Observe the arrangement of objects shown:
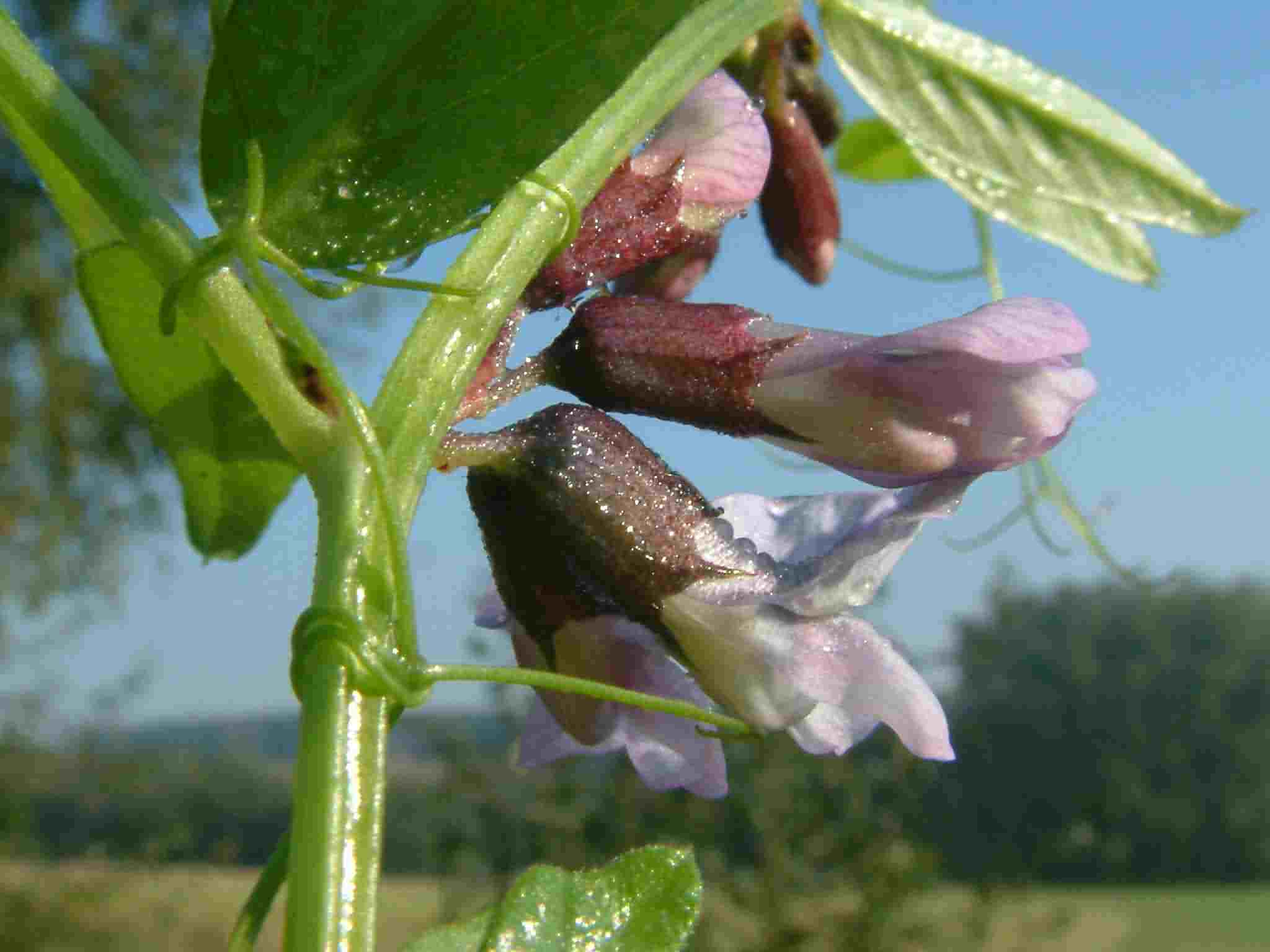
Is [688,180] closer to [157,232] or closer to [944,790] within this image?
[157,232]

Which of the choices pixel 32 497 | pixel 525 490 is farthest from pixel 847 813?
pixel 525 490

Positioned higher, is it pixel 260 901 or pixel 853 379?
pixel 853 379

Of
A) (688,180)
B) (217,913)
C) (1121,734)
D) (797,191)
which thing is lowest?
(688,180)

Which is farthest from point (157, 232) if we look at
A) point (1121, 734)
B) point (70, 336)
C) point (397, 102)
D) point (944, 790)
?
point (1121, 734)

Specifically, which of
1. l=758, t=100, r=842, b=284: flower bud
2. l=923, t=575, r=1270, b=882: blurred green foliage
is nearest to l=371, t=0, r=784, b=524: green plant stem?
l=758, t=100, r=842, b=284: flower bud

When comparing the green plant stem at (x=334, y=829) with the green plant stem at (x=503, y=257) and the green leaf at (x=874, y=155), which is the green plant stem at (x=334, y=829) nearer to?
the green plant stem at (x=503, y=257)

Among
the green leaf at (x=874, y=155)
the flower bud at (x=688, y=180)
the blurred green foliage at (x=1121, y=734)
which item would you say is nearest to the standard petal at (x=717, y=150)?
the flower bud at (x=688, y=180)

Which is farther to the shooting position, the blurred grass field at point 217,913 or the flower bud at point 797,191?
the blurred grass field at point 217,913
